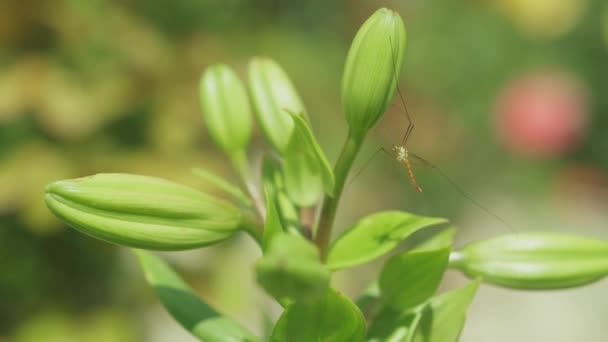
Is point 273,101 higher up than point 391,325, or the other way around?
point 273,101

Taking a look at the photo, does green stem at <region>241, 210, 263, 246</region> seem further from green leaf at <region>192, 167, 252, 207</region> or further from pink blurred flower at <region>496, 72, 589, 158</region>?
pink blurred flower at <region>496, 72, 589, 158</region>

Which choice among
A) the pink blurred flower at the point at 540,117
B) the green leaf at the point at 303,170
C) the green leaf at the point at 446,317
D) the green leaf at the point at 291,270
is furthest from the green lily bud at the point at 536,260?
the pink blurred flower at the point at 540,117

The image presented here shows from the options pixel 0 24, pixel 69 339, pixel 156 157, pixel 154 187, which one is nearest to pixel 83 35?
pixel 0 24

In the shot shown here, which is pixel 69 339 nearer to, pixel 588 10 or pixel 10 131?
pixel 10 131

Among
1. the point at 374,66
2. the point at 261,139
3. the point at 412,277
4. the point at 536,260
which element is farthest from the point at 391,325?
the point at 261,139

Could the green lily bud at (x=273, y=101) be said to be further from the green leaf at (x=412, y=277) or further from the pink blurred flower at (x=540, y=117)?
the pink blurred flower at (x=540, y=117)

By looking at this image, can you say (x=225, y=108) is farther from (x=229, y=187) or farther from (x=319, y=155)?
(x=319, y=155)
